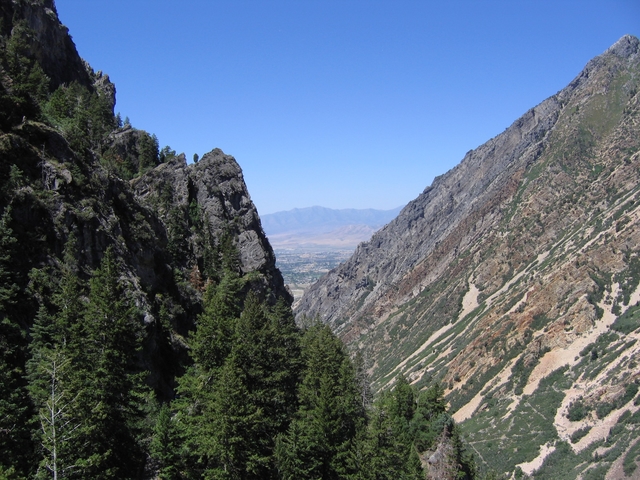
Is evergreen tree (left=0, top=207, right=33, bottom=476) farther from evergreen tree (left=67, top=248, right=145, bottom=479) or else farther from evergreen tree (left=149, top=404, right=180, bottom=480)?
evergreen tree (left=149, top=404, right=180, bottom=480)

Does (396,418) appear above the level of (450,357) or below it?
above

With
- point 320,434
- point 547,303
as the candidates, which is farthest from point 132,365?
point 547,303

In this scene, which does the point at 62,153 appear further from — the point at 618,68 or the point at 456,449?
the point at 618,68

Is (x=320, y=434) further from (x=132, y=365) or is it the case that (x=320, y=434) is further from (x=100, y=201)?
(x=100, y=201)

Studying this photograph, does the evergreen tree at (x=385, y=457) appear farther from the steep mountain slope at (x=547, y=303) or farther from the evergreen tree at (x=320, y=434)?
the steep mountain slope at (x=547, y=303)

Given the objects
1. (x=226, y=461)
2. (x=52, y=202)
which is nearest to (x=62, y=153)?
(x=52, y=202)

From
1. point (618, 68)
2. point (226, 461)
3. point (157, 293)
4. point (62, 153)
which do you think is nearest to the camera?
point (226, 461)

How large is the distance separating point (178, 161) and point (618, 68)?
551 feet

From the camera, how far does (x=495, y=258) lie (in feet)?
455

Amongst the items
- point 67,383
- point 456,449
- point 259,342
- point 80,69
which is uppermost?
point 80,69

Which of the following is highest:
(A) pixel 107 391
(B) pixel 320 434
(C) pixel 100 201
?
(C) pixel 100 201

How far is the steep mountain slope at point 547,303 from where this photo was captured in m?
60.0

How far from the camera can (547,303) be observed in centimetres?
9269

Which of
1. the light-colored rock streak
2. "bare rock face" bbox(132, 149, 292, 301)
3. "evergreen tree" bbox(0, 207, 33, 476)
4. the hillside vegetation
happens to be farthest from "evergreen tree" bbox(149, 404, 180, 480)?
the light-colored rock streak
